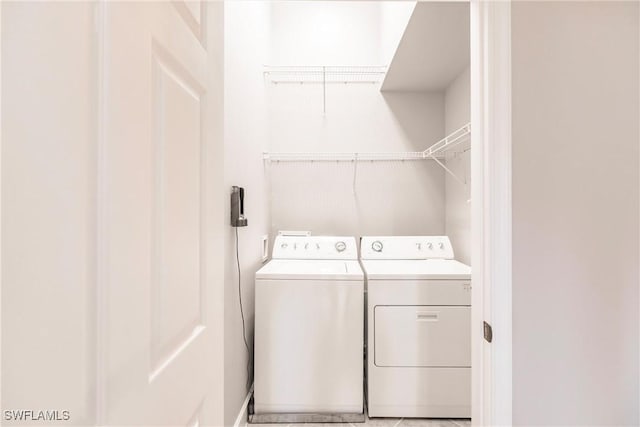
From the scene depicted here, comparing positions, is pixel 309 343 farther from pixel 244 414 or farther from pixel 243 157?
pixel 243 157

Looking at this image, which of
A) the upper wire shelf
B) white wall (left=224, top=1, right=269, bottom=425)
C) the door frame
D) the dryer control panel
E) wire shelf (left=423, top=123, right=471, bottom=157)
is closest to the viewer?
the door frame

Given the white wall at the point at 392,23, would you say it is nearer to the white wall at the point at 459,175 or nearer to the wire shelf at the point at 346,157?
the white wall at the point at 459,175

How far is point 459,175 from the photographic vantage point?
2.29m

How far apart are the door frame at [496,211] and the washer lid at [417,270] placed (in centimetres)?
90

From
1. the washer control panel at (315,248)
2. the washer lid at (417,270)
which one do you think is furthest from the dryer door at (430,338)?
the washer control panel at (315,248)

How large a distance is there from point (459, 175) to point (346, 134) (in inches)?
38.4

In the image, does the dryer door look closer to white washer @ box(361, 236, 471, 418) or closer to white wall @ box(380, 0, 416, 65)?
white washer @ box(361, 236, 471, 418)

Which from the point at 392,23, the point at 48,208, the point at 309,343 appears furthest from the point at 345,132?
the point at 48,208

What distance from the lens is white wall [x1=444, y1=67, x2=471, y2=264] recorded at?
2139 mm

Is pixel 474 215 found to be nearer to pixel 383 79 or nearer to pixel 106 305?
pixel 106 305

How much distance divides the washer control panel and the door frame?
1500mm

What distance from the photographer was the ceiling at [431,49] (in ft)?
5.15

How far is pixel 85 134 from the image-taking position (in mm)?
365

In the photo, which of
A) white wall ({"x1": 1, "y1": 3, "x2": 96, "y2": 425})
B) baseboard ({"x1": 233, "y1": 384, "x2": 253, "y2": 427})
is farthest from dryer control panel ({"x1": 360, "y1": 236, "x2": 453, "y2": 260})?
white wall ({"x1": 1, "y1": 3, "x2": 96, "y2": 425})
